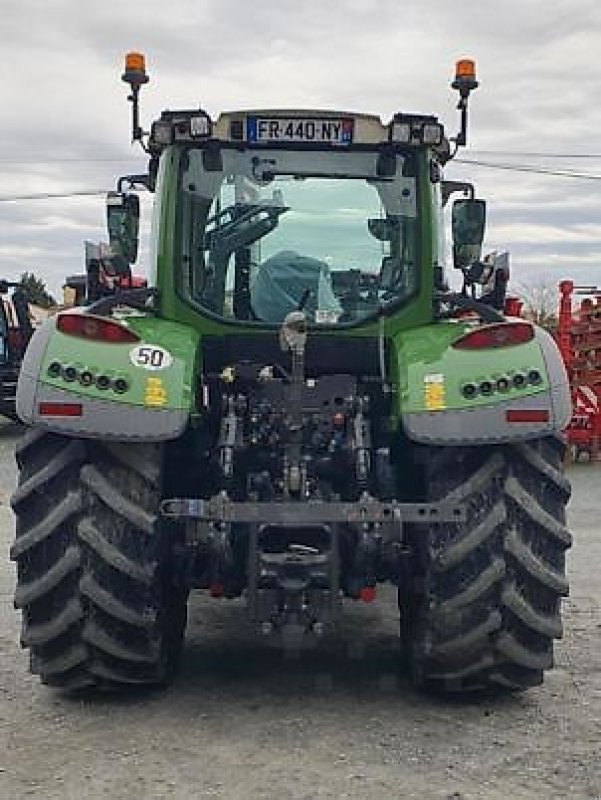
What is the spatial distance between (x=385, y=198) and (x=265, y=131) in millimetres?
Result: 656

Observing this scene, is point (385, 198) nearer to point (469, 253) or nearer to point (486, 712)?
point (469, 253)

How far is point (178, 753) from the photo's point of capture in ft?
15.0

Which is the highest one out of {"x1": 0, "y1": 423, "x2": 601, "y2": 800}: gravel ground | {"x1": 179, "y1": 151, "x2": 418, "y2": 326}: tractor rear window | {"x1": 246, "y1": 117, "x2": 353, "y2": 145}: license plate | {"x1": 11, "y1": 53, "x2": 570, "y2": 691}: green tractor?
{"x1": 246, "y1": 117, "x2": 353, "y2": 145}: license plate

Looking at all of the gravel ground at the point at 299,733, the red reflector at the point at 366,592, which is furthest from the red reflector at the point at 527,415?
the gravel ground at the point at 299,733

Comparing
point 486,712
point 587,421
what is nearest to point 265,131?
point 486,712

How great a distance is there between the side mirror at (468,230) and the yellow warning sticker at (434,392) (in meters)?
1.50

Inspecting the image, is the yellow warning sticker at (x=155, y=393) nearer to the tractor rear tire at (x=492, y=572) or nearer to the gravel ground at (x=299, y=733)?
the tractor rear tire at (x=492, y=572)

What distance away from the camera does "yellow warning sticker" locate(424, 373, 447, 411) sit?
495cm

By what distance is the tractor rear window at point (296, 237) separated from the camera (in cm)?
580

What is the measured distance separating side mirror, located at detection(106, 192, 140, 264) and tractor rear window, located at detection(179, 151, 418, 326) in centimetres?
80

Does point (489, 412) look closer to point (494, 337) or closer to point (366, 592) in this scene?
point (494, 337)

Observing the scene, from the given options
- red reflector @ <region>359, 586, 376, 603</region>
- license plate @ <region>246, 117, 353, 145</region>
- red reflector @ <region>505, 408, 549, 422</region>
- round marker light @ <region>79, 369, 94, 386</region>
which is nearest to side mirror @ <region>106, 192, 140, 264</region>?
license plate @ <region>246, 117, 353, 145</region>

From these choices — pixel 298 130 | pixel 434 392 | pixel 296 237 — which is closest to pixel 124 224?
pixel 296 237

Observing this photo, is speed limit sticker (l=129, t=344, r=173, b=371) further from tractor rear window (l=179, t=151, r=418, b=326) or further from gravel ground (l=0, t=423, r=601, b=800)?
gravel ground (l=0, t=423, r=601, b=800)
